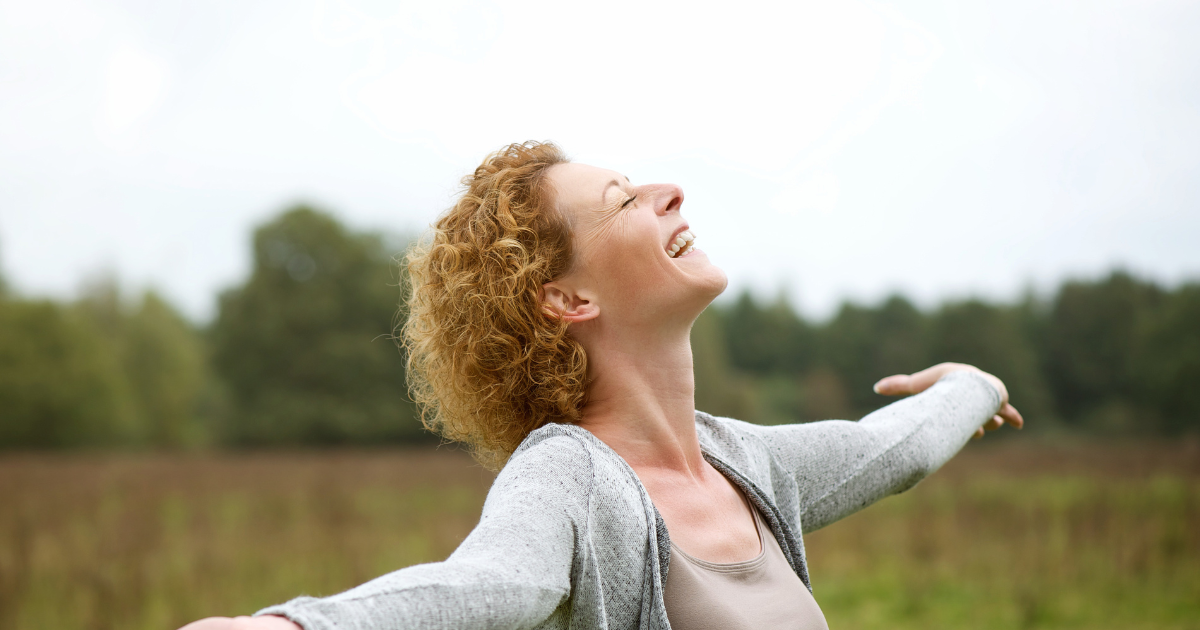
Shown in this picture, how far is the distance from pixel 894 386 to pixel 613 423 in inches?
39.1

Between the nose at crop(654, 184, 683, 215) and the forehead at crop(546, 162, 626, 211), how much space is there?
0.24 ft

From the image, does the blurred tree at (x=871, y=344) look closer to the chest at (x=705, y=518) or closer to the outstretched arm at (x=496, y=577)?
the chest at (x=705, y=518)

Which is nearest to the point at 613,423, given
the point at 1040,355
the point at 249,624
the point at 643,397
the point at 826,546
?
the point at 643,397

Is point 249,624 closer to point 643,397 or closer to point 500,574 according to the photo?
point 500,574

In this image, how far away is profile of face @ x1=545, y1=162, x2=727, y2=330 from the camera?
4.71 feet

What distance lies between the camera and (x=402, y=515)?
9.70 metres

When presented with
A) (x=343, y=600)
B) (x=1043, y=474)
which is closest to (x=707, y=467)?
(x=343, y=600)

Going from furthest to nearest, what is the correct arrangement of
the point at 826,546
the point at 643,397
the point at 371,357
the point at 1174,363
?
1. the point at 371,357
2. the point at 1174,363
3. the point at 826,546
4. the point at 643,397

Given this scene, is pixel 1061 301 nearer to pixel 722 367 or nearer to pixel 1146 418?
pixel 1146 418

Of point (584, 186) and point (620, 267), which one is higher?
point (584, 186)

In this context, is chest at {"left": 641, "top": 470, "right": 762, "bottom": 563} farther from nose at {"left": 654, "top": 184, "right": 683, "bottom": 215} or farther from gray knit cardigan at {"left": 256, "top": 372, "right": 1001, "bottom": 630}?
nose at {"left": 654, "top": 184, "right": 683, "bottom": 215}

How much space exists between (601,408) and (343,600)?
2.52 feet

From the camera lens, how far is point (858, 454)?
1720mm

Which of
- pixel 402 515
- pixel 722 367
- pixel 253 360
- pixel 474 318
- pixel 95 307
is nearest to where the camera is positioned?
pixel 474 318
